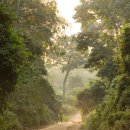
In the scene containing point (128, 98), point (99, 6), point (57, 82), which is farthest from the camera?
point (57, 82)

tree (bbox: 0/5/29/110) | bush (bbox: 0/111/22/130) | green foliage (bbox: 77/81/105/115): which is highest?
green foliage (bbox: 77/81/105/115)

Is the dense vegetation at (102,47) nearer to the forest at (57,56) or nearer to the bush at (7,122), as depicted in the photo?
the forest at (57,56)

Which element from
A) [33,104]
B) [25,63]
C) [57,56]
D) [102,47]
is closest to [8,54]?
→ [25,63]

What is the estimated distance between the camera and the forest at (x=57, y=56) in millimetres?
14844

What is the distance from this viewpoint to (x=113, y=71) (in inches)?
1026

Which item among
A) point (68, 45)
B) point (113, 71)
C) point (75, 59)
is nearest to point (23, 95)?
point (113, 71)

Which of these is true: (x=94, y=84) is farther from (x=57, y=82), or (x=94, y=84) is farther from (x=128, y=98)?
(x=57, y=82)

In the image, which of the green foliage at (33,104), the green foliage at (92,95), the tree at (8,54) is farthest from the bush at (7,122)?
the green foliage at (92,95)

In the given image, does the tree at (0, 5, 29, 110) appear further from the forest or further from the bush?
the bush

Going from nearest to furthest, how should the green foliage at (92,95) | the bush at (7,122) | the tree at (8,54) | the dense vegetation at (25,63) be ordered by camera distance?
1. the tree at (8,54)
2. the dense vegetation at (25,63)
3. the bush at (7,122)
4. the green foliage at (92,95)

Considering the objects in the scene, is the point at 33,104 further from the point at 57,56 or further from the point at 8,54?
the point at 8,54

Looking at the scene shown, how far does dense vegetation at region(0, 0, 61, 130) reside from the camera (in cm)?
1444

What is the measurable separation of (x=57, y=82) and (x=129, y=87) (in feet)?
259

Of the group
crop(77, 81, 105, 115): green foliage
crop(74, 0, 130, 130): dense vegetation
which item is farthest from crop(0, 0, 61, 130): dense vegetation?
crop(77, 81, 105, 115): green foliage
